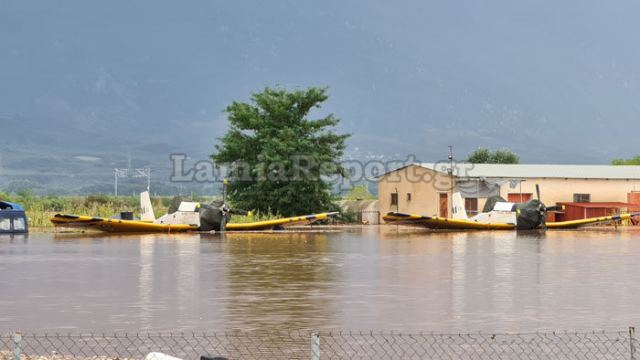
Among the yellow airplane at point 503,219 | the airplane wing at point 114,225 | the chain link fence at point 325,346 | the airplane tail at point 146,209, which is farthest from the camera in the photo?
the yellow airplane at point 503,219

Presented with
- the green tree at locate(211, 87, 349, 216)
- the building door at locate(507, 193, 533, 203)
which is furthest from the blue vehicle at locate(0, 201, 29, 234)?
the building door at locate(507, 193, 533, 203)

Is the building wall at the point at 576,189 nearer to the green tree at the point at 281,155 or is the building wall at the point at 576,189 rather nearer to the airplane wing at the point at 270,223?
the green tree at the point at 281,155

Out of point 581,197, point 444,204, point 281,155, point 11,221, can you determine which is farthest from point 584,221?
point 11,221

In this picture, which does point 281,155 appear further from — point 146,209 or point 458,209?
point 458,209

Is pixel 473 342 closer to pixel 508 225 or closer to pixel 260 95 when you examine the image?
pixel 508 225

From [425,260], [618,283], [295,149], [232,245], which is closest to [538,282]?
[618,283]

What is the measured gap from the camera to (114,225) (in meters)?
67.1

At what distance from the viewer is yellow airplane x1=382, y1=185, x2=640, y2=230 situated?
72.0m

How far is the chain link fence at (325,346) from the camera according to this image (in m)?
14.8

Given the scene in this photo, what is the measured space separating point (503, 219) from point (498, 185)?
7.73 m

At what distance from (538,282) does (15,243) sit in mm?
32379

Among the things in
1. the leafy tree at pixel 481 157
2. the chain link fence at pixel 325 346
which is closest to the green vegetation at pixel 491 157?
the leafy tree at pixel 481 157

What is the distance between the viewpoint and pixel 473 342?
52.6ft

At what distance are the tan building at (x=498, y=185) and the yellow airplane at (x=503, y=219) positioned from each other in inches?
257
